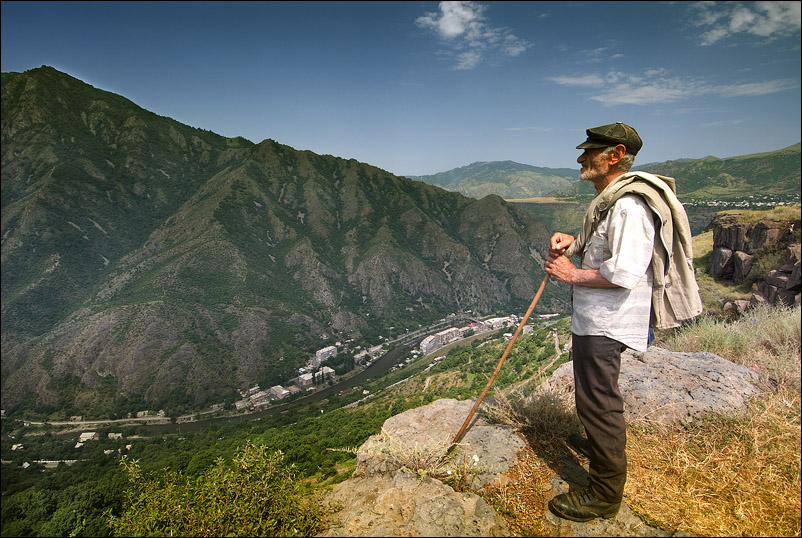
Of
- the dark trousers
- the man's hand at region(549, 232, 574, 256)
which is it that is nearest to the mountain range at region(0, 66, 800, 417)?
the dark trousers

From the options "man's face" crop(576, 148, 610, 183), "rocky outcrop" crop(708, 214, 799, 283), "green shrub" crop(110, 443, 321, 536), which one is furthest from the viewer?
"rocky outcrop" crop(708, 214, 799, 283)

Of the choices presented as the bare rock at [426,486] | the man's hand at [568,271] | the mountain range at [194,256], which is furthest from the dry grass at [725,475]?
the mountain range at [194,256]

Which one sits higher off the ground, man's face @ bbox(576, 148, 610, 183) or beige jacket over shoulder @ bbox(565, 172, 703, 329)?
man's face @ bbox(576, 148, 610, 183)

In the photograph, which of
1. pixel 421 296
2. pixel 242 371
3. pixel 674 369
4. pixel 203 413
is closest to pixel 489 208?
pixel 421 296

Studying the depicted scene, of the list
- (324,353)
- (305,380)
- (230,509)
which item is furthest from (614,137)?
(324,353)

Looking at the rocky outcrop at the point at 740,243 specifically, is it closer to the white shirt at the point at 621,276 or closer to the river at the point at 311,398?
the white shirt at the point at 621,276

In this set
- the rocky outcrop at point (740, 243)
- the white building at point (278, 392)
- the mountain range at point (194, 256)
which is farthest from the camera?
the mountain range at point (194, 256)

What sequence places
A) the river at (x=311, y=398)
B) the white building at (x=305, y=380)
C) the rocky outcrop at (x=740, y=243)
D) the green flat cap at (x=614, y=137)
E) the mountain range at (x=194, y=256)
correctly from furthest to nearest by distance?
the mountain range at (x=194, y=256)
the white building at (x=305, y=380)
the river at (x=311, y=398)
the rocky outcrop at (x=740, y=243)
the green flat cap at (x=614, y=137)

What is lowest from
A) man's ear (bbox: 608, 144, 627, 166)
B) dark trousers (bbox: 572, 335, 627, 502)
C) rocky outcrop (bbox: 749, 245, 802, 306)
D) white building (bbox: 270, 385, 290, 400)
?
white building (bbox: 270, 385, 290, 400)

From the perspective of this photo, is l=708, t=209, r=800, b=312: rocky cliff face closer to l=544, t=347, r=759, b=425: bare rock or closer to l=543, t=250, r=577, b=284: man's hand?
l=544, t=347, r=759, b=425: bare rock
